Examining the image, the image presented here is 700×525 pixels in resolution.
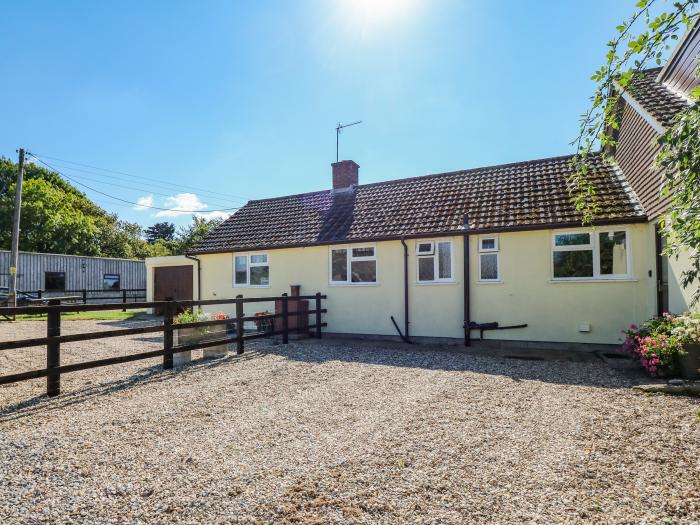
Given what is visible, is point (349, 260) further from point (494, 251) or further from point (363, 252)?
point (494, 251)

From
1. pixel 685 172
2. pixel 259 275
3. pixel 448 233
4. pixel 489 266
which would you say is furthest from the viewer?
pixel 259 275

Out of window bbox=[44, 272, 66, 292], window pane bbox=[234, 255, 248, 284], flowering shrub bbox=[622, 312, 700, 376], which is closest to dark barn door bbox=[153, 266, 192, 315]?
window pane bbox=[234, 255, 248, 284]

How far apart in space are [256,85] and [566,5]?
8168 millimetres

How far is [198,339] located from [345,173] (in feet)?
27.9

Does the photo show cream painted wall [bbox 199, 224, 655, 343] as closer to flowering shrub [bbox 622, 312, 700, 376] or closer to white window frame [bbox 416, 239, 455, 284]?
white window frame [bbox 416, 239, 455, 284]

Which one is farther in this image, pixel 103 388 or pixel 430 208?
pixel 430 208

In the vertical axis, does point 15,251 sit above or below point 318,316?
above

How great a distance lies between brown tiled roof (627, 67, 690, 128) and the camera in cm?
736

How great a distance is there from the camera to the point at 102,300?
2372cm

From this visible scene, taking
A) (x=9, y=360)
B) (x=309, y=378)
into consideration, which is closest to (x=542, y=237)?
(x=309, y=378)

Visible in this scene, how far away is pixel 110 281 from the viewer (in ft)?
79.3

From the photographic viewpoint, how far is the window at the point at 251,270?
1246 centimetres

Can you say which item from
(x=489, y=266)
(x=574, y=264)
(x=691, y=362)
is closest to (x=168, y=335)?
(x=489, y=266)

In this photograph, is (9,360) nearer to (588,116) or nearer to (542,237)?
(588,116)
